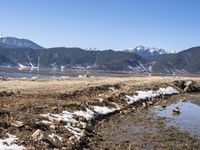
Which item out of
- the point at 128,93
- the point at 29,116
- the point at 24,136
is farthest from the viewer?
the point at 128,93

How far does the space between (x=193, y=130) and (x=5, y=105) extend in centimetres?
1518

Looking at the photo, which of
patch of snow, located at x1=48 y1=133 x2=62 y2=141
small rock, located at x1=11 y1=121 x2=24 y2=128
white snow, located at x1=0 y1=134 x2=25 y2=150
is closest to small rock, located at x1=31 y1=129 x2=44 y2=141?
patch of snow, located at x1=48 y1=133 x2=62 y2=141

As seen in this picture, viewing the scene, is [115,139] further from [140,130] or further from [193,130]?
[193,130]

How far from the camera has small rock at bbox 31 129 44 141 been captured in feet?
73.4

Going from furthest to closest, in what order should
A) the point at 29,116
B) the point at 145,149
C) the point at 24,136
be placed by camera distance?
the point at 29,116, the point at 145,149, the point at 24,136

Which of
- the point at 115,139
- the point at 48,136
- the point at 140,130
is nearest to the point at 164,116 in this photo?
the point at 140,130

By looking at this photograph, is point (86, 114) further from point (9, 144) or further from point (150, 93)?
point (150, 93)

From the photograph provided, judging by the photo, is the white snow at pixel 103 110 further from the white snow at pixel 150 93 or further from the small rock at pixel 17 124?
the small rock at pixel 17 124

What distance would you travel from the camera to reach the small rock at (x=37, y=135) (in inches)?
881

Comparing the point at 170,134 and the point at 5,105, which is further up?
the point at 5,105

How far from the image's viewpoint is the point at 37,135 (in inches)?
892

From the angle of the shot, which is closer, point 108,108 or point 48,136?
point 48,136

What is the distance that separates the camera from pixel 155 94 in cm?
6450

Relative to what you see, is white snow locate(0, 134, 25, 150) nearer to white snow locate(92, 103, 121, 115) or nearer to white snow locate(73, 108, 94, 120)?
white snow locate(73, 108, 94, 120)
